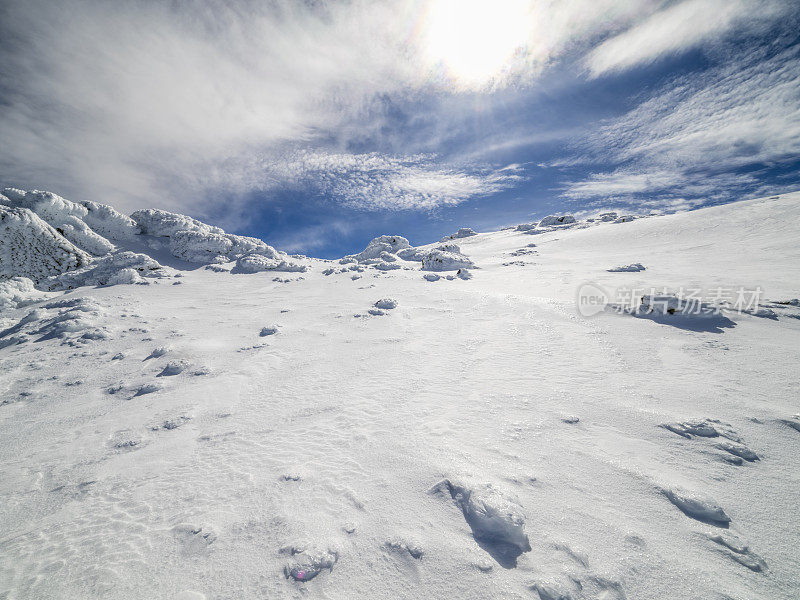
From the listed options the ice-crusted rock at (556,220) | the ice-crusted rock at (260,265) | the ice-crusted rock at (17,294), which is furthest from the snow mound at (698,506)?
the ice-crusted rock at (556,220)

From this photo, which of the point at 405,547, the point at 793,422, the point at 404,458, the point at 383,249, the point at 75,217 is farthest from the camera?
the point at 383,249

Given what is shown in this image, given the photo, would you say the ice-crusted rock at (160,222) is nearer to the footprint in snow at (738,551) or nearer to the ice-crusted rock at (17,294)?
the ice-crusted rock at (17,294)

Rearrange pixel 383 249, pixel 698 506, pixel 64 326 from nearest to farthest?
pixel 698 506
pixel 64 326
pixel 383 249

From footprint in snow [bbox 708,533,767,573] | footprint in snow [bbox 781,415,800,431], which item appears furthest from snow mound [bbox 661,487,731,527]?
footprint in snow [bbox 781,415,800,431]

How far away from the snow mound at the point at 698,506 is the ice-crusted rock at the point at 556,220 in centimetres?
4009

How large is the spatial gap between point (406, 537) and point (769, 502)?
3.20 metres

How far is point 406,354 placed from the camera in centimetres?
595

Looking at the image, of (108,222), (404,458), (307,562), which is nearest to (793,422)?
(404,458)

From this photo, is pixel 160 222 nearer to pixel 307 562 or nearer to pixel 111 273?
pixel 111 273

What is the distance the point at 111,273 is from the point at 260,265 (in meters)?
5.86

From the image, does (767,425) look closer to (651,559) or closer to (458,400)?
(651,559)

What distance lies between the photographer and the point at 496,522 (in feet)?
7.66

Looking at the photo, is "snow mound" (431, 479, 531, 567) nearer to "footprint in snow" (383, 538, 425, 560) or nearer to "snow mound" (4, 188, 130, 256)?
"footprint in snow" (383, 538, 425, 560)

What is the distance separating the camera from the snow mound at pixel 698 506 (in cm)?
244
